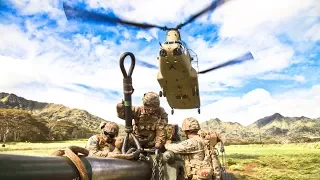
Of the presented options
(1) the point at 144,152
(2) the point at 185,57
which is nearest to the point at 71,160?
(1) the point at 144,152

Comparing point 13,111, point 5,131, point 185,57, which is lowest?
point 5,131

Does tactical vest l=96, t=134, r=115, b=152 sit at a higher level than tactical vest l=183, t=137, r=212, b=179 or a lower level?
higher

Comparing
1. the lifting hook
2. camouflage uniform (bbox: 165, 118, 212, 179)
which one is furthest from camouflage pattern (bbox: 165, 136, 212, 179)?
the lifting hook

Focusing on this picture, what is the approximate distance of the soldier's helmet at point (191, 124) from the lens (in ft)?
19.8

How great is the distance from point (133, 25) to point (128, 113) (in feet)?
57.6

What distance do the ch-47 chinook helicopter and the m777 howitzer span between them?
13.8 meters

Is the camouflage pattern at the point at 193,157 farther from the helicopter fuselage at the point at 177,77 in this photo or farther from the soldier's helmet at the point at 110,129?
the helicopter fuselage at the point at 177,77

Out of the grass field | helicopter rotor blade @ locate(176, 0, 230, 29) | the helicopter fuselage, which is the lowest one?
the grass field

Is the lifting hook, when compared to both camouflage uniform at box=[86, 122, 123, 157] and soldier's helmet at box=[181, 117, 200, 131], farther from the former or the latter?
soldier's helmet at box=[181, 117, 200, 131]

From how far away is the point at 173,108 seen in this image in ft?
88.4

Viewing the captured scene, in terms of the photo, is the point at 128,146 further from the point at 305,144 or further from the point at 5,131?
the point at 305,144

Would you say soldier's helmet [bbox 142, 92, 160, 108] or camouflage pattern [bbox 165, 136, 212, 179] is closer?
camouflage pattern [bbox 165, 136, 212, 179]

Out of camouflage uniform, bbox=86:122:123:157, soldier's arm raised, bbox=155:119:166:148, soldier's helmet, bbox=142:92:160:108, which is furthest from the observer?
soldier's helmet, bbox=142:92:160:108

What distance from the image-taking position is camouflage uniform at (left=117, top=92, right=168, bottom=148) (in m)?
6.76
